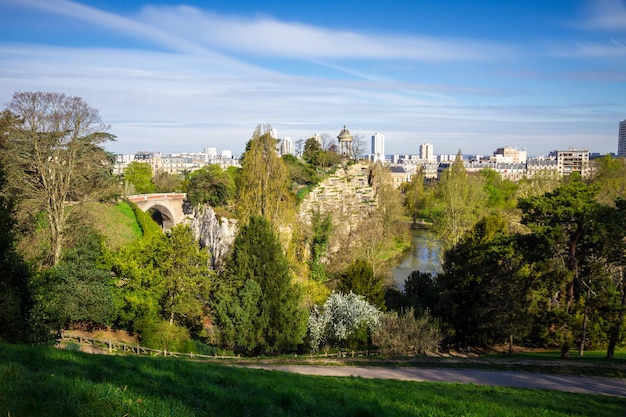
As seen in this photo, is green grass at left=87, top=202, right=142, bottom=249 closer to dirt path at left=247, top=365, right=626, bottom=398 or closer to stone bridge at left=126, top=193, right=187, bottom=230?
stone bridge at left=126, top=193, right=187, bottom=230

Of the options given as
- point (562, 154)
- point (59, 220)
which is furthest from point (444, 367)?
point (562, 154)

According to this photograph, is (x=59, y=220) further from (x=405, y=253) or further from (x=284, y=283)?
(x=405, y=253)

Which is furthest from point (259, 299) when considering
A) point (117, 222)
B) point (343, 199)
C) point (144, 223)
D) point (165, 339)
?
point (343, 199)

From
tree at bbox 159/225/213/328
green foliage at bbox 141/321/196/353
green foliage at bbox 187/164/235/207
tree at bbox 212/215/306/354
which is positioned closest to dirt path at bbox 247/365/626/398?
tree at bbox 212/215/306/354

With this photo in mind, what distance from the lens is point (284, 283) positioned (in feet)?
67.9

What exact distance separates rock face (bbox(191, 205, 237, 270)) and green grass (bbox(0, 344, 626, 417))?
2254 centimetres

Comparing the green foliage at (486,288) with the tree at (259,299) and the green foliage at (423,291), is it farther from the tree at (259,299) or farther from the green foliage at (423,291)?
the tree at (259,299)

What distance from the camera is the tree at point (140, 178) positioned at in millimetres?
64938

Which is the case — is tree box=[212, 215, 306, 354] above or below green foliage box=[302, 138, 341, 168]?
below

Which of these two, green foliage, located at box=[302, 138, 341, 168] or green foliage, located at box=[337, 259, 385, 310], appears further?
green foliage, located at box=[302, 138, 341, 168]

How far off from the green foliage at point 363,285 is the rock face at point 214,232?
9804mm

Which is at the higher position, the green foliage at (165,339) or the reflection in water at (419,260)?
the reflection in water at (419,260)

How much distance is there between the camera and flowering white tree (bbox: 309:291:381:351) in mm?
22016

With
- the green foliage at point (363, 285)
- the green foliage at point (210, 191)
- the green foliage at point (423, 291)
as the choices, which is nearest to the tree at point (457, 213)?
the green foliage at point (423, 291)
